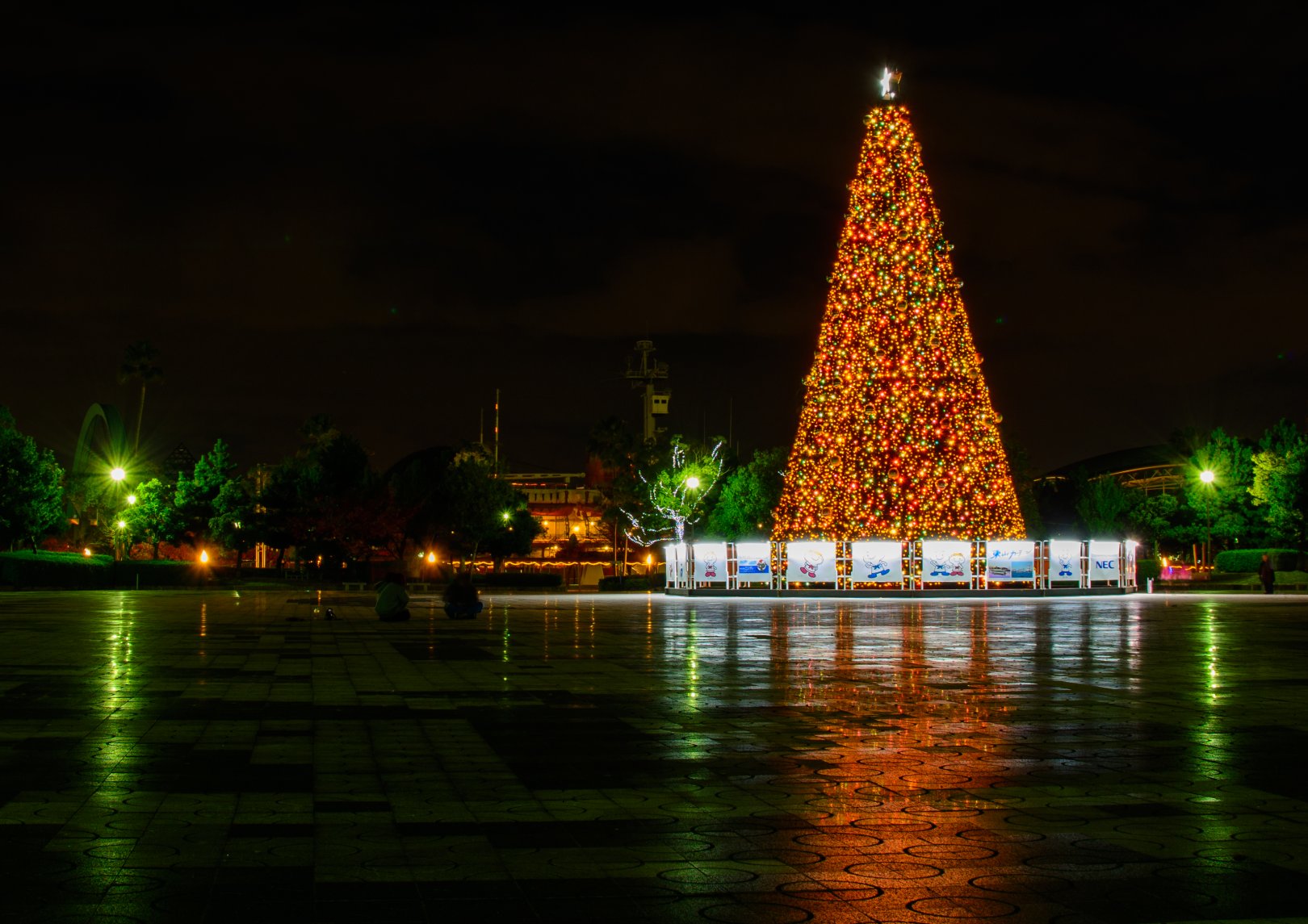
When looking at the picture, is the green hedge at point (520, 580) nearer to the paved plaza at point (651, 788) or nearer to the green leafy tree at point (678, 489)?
the green leafy tree at point (678, 489)

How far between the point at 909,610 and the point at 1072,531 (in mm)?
69459

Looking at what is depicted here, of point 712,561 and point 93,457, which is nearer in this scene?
point 712,561

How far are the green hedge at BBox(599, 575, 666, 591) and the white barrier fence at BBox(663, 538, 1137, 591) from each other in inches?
573

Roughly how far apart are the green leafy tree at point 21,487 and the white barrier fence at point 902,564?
1218 inches

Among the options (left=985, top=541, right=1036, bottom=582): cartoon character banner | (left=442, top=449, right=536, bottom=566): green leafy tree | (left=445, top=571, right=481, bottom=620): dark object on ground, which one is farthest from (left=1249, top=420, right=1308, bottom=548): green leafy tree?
(left=445, top=571, right=481, bottom=620): dark object on ground

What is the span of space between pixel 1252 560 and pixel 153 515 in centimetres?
5343

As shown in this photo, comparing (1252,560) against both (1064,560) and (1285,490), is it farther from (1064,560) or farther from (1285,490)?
(1064,560)

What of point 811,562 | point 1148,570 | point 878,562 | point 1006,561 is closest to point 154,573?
point 811,562

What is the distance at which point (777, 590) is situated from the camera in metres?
43.3

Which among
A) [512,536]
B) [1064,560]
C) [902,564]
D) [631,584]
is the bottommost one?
Result: [631,584]

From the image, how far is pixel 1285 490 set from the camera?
6731 centimetres

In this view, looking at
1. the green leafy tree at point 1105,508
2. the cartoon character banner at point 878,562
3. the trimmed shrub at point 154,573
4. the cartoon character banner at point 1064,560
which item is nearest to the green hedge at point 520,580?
the trimmed shrub at point 154,573

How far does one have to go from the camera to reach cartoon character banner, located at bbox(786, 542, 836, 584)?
4256 centimetres

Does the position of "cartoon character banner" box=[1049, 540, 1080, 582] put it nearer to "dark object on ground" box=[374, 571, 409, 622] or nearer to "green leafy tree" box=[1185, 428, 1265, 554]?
"dark object on ground" box=[374, 571, 409, 622]
